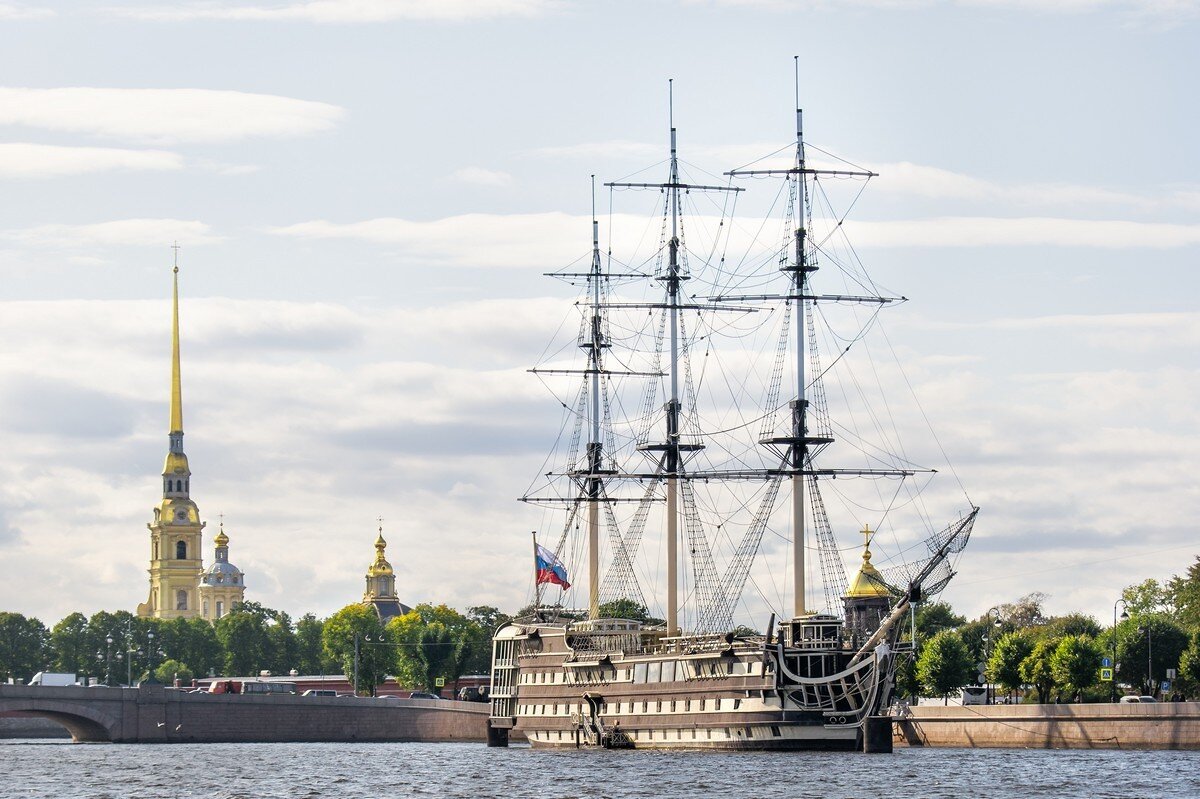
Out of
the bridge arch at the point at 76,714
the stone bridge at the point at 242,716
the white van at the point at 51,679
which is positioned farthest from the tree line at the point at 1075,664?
the white van at the point at 51,679

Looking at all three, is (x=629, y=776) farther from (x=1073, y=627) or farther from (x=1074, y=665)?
(x=1073, y=627)

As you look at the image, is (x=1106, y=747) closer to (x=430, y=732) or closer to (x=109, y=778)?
(x=109, y=778)

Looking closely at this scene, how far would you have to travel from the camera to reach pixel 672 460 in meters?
110

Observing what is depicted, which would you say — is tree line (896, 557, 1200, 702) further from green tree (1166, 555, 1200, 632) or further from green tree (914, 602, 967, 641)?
green tree (914, 602, 967, 641)

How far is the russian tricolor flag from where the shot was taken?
111 metres

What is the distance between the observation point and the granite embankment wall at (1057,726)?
89438 millimetres

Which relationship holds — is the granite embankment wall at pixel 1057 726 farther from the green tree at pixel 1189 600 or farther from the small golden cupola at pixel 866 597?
the small golden cupola at pixel 866 597

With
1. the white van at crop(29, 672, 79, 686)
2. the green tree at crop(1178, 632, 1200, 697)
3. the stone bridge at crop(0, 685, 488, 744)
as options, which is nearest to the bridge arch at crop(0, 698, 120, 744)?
the stone bridge at crop(0, 685, 488, 744)

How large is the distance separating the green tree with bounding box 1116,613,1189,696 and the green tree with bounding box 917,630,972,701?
8.02m

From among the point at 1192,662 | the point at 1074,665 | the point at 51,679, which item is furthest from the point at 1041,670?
the point at 51,679

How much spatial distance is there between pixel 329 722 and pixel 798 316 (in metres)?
55.2

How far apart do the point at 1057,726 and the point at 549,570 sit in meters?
28.4

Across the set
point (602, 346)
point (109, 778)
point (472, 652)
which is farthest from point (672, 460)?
point (472, 652)

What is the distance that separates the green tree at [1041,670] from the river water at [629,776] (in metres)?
12.6
